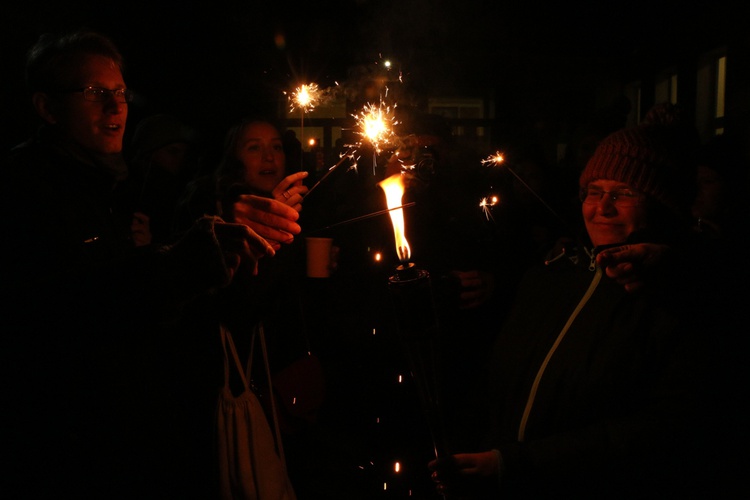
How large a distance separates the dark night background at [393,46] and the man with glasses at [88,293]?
21.1 feet

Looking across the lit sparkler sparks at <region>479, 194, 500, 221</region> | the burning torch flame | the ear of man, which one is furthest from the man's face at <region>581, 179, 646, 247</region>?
the ear of man

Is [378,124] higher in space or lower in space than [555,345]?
higher

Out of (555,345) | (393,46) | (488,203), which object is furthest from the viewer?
→ (393,46)

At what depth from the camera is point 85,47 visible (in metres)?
2.49

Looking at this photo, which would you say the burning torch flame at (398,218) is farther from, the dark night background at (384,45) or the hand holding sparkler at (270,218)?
the dark night background at (384,45)

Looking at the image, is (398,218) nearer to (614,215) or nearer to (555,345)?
(555,345)

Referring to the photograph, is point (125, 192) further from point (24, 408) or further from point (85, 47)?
point (24, 408)

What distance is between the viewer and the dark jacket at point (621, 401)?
2047 mm

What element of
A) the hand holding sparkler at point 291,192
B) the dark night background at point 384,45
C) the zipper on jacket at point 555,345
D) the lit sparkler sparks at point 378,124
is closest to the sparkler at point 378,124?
the lit sparkler sparks at point 378,124

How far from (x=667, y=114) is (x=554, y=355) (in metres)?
1.34

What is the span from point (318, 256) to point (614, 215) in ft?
5.78

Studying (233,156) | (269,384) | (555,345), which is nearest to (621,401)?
(555,345)

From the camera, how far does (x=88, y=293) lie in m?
1.83

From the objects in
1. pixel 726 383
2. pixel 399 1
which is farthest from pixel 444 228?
pixel 399 1
